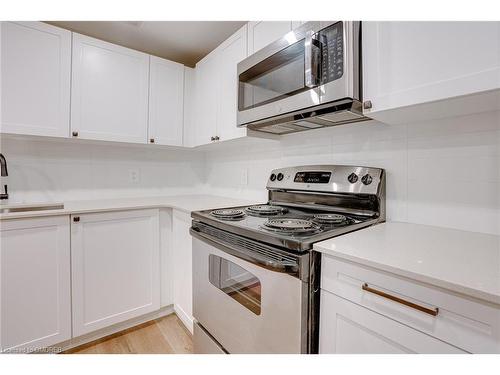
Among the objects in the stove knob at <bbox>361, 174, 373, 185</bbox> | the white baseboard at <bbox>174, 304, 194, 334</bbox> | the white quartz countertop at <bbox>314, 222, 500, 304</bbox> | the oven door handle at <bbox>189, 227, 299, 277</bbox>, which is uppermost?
the stove knob at <bbox>361, 174, 373, 185</bbox>

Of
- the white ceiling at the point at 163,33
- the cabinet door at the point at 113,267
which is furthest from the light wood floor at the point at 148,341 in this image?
the white ceiling at the point at 163,33

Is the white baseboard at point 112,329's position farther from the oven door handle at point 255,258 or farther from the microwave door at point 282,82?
the microwave door at point 282,82

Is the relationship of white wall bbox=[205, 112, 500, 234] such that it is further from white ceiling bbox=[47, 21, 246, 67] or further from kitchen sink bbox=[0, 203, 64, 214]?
kitchen sink bbox=[0, 203, 64, 214]

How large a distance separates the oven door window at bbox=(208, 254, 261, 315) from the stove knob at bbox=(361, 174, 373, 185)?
28.3 inches

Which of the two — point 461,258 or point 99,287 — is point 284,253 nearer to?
point 461,258

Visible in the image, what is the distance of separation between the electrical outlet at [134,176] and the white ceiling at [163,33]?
42.8 inches

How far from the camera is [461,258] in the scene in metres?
0.70

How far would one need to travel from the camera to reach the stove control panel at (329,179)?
120 centimetres

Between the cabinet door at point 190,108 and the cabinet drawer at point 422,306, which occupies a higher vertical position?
the cabinet door at point 190,108

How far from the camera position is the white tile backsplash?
972mm

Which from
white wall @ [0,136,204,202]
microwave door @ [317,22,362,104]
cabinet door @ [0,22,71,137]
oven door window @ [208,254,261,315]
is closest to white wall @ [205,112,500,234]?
microwave door @ [317,22,362,104]

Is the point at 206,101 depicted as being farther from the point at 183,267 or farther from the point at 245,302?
the point at 245,302
